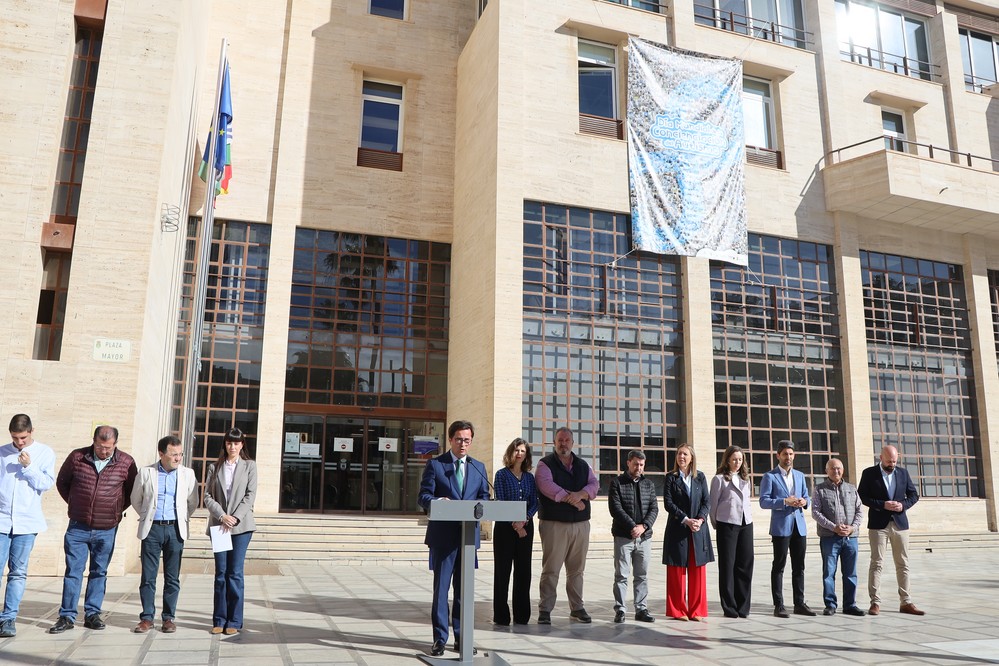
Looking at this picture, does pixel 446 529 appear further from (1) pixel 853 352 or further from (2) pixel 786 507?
(1) pixel 853 352

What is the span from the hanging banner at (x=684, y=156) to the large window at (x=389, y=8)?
5569 mm

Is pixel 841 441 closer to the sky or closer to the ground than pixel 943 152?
closer to the ground

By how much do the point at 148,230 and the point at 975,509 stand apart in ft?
61.0

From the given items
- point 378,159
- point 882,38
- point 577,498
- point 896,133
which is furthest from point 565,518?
point 882,38

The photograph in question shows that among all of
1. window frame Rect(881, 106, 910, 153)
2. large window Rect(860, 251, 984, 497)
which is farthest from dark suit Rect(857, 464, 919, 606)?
window frame Rect(881, 106, 910, 153)

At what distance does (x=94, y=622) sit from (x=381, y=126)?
13679 millimetres

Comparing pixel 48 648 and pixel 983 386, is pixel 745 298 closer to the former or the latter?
pixel 983 386

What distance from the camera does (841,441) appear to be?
18125mm

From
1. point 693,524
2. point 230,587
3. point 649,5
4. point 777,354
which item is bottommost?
point 230,587

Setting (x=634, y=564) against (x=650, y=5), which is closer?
(x=634, y=564)

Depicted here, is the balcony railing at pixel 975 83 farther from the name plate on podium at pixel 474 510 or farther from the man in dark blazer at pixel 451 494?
the name plate on podium at pixel 474 510

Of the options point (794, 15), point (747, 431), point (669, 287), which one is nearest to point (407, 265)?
point (669, 287)

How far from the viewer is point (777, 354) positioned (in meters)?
18.0

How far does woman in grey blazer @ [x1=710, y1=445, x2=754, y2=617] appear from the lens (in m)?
8.35
